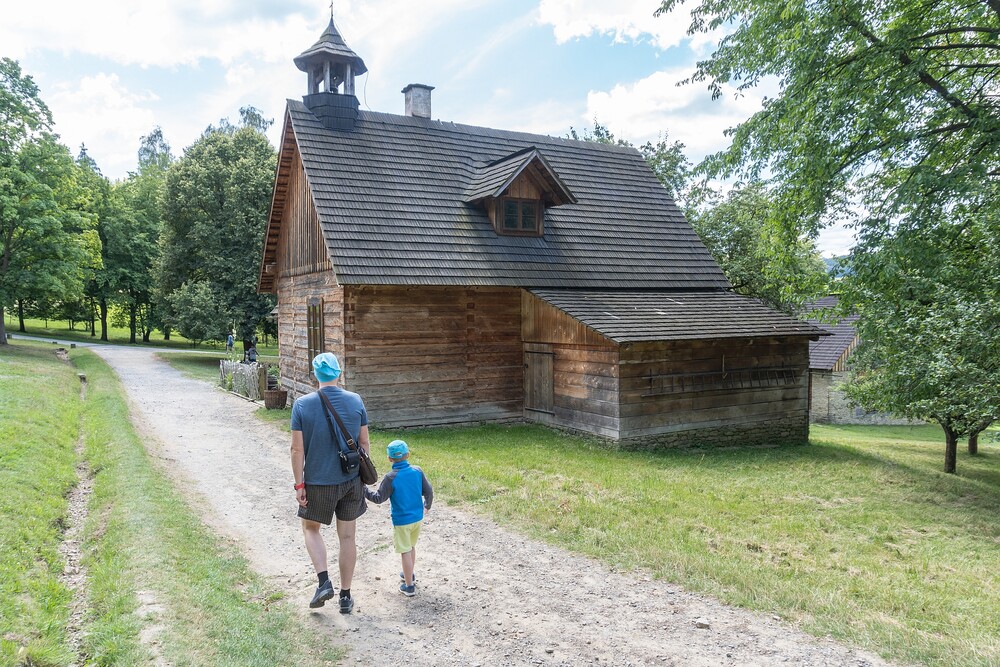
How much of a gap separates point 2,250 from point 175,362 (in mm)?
8987

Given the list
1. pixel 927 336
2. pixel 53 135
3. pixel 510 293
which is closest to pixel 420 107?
pixel 510 293

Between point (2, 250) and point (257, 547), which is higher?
point (2, 250)

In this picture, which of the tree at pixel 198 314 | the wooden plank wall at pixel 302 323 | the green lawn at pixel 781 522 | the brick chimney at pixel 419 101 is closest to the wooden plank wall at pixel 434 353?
the wooden plank wall at pixel 302 323

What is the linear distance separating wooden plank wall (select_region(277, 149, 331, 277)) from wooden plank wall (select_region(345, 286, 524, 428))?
1.96 meters

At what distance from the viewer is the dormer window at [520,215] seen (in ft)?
58.1

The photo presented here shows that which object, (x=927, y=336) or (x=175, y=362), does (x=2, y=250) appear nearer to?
(x=175, y=362)

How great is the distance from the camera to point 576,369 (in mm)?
15656

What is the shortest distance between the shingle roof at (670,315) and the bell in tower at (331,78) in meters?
7.30

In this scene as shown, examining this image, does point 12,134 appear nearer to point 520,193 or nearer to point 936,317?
point 520,193

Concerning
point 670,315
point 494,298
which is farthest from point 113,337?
point 670,315

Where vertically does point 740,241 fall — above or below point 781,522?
above

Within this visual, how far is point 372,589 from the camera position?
6.34m

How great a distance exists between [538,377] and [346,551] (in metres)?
11.3

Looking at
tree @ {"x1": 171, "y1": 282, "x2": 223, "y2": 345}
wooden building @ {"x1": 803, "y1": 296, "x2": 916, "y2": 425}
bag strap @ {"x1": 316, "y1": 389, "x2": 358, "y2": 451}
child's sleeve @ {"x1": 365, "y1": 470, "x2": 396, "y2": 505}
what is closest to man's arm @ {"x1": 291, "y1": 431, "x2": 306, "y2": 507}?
bag strap @ {"x1": 316, "y1": 389, "x2": 358, "y2": 451}
